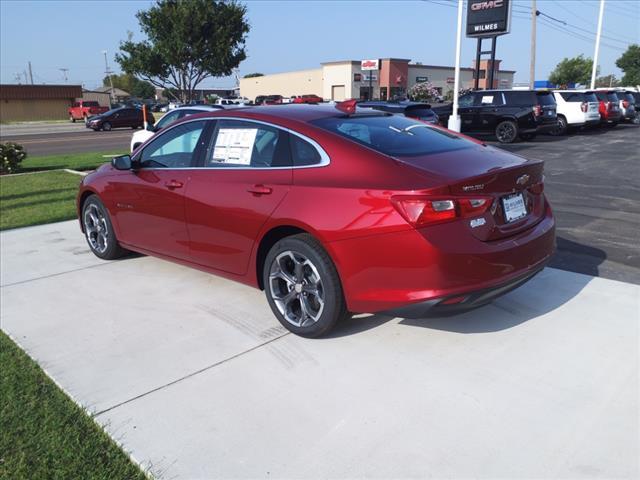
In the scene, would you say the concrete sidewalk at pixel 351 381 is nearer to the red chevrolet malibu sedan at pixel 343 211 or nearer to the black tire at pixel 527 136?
the red chevrolet malibu sedan at pixel 343 211

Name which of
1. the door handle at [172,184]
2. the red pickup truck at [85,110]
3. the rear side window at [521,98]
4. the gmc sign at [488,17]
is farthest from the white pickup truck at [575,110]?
the red pickup truck at [85,110]

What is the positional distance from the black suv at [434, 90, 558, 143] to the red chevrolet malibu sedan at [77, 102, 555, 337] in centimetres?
1566

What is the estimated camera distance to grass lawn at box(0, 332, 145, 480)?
2.52 metres

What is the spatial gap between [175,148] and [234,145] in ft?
2.72

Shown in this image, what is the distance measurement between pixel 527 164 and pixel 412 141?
2.63 ft

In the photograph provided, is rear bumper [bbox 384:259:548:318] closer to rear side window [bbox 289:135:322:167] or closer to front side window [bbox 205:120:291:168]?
rear side window [bbox 289:135:322:167]

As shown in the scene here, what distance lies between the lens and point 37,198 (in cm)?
936

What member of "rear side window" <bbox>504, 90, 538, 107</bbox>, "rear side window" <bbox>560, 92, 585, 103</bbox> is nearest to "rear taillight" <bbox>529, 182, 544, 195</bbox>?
"rear side window" <bbox>504, 90, 538, 107</bbox>

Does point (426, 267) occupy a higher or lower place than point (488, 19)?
lower

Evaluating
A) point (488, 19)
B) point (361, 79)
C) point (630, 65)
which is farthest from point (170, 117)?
point (630, 65)

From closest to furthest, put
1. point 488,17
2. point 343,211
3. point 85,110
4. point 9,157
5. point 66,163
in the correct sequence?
1. point 343,211
2. point 9,157
3. point 66,163
4. point 488,17
5. point 85,110

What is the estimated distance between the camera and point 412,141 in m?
3.92

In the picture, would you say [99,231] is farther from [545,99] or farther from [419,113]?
[545,99]

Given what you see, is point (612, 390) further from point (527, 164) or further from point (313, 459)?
point (313, 459)
